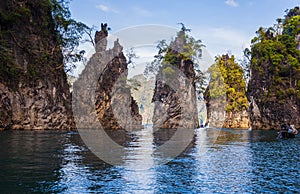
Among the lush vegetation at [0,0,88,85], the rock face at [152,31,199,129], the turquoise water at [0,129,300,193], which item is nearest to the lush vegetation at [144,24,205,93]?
the rock face at [152,31,199,129]

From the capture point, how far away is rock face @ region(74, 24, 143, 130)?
68.2 m

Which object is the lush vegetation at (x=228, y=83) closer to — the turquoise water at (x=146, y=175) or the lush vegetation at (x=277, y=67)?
the lush vegetation at (x=277, y=67)

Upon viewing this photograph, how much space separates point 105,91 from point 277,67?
36436mm

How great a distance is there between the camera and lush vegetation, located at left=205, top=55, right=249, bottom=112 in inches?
3351

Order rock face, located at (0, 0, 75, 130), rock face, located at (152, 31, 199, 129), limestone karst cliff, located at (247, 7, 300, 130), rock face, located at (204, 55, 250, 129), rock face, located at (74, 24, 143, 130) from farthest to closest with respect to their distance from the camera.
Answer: rock face, located at (204, 55, 250, 129) → rock face, located at (152, 31, 199, 129) → rock face, located at (74, 24, 143, 130) → limestone karst cliff, located at (247, 7, 300, 130) → rock face, located at (0, 0, 75, 130)

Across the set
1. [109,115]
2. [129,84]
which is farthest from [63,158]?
[129,84]

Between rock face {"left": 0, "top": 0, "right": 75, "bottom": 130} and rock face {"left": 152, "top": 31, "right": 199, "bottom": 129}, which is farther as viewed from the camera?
rock face {"left": 152, "top": 31, "right": 199, "bottom": 129}

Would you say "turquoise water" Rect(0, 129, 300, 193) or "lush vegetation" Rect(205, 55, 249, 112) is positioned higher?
"lush vegetation" Rect(205, 55, 249, 112)

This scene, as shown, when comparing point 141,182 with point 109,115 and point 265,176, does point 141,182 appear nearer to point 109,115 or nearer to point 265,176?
point 265,176

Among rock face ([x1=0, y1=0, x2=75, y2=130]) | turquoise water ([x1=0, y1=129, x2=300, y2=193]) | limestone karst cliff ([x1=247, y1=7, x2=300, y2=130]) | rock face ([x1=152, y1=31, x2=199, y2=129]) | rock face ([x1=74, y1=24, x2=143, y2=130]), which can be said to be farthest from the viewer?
rock face ([x1=152, y1=31, x2=199, y2=129])

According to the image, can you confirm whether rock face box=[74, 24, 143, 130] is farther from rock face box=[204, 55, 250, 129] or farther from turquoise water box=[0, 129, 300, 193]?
turquoise water box=[0, 129, 300, 193]

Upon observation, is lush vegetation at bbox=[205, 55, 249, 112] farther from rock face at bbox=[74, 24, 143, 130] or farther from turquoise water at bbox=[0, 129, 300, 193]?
turquoise water at bbox=[0, 129, 300, 193]

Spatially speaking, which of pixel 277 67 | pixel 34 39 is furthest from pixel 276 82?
pixel 34 39

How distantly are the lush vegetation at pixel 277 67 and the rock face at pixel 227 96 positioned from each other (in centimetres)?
1994
